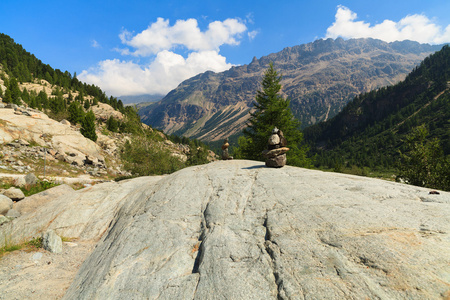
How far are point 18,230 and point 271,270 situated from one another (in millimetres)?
17379

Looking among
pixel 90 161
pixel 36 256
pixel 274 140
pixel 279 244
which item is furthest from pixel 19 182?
pixel 279 244

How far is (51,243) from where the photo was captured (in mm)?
11469

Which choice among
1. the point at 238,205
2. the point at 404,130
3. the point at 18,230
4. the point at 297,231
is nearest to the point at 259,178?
the point at 238,205

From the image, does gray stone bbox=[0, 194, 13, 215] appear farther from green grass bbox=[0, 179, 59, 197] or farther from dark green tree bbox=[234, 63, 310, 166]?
dark green tree bbox=[234, 63, 310, 166]

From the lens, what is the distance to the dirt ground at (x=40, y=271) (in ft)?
26.7

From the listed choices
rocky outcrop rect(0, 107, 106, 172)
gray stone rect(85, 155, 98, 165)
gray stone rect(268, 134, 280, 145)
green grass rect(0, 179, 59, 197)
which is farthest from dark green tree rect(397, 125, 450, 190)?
rocky outcrop rect(0, 107, 106, 172)

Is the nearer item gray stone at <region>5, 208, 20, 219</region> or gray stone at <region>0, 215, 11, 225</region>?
gray stone at <region>0, 215, 11, 225</region>

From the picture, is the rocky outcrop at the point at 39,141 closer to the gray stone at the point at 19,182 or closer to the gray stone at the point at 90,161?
the gray stone at the point at 90,161

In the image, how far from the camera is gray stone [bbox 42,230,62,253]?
1138cm

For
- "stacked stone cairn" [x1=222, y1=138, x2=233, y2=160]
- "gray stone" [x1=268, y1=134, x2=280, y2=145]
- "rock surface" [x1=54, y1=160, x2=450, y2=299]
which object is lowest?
"rock surface" [x1=54, y1=160, x2=450, y2=299]

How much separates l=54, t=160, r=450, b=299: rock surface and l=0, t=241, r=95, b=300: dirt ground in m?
0.91

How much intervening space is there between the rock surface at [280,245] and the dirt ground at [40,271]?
906mm

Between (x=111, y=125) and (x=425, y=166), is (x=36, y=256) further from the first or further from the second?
(x=111, y=125)

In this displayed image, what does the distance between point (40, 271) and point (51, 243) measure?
7.17ft
